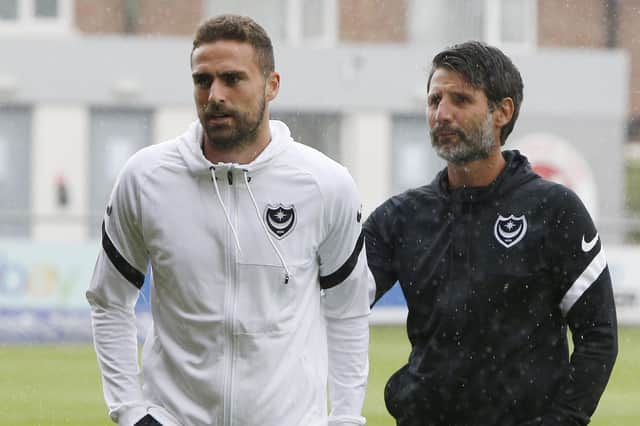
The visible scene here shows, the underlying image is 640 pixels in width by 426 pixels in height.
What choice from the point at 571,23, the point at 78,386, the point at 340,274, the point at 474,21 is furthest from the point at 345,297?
the point at 571,23

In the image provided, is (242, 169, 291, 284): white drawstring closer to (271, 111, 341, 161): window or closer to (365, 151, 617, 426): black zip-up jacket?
(365, 151, 617, 426): black zip-up jacket

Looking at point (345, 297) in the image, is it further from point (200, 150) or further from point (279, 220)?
point (200, 150)

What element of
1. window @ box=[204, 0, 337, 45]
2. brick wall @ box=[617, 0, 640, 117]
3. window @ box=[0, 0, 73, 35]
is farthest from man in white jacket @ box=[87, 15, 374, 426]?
brick wall @ box=[617, 0, 640, 117]

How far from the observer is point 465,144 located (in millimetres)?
3773

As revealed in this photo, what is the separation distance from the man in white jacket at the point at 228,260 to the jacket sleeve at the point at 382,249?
10.3 inches

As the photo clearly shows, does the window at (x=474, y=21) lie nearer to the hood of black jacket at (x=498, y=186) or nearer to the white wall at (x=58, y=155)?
the white wall at (x=58, y=155)

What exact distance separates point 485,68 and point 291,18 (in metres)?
19.8

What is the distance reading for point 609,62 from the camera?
77.4ft

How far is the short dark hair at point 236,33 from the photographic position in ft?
11.4

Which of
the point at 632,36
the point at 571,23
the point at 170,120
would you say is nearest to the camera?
the point at 170,120

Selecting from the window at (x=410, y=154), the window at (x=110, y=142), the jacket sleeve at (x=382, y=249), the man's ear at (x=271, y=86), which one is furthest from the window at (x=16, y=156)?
the man's ear at (x=271, y=86)

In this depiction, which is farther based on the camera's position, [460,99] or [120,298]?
[460,99]

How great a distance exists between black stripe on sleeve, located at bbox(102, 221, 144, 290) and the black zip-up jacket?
2.35 ft

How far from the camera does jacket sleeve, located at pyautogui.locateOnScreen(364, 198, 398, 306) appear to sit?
390 cm
